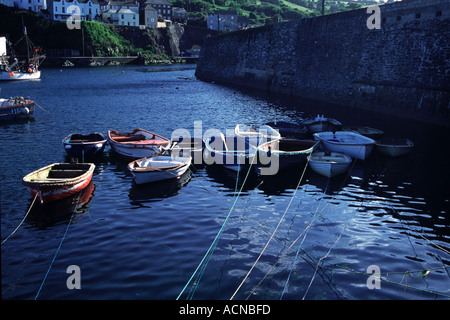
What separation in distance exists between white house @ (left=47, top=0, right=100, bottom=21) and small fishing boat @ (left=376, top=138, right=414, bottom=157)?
412 ft

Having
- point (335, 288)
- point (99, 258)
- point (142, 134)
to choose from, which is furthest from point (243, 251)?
point (142, 134)

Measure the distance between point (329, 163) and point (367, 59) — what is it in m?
21.0

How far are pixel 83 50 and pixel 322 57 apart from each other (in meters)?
90.6

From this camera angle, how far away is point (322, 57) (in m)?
41.1

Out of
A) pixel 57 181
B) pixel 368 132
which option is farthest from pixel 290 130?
pixel 57 181

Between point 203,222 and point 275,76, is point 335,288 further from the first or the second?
point 275,76

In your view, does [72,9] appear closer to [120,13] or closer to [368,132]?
[120,13]

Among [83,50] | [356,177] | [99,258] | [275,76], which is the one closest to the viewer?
[99,258]

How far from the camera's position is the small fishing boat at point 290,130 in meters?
24.0

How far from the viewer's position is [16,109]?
3000 cm

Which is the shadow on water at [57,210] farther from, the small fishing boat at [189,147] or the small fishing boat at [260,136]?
the small fishing boat at [260,136]

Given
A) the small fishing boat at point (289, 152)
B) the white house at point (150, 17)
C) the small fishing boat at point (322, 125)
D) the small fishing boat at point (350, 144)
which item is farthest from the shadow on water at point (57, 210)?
the white house at point (150, 17)

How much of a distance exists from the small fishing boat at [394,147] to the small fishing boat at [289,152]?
12.6 feet

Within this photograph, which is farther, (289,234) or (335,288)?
(289,234)
